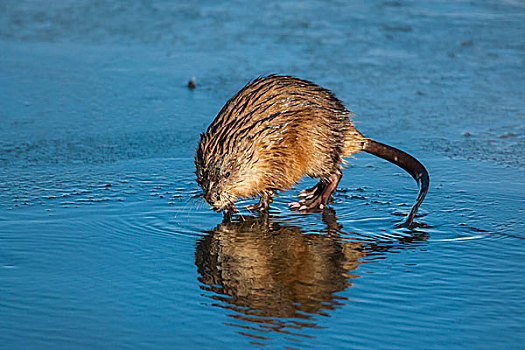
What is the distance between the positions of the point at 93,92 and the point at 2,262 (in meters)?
3.53

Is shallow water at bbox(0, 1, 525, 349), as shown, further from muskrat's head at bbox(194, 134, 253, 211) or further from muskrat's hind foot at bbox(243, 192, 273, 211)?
muskrat's head at bbox(194, 134, 253, 211)

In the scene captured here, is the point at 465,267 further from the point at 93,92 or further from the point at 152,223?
the point at 93,92

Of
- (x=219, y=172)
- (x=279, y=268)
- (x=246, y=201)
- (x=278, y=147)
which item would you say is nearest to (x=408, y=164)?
(x=278, y=147)

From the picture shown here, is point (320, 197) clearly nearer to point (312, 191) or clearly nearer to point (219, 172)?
point (312, 191)

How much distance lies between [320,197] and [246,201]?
0.56m

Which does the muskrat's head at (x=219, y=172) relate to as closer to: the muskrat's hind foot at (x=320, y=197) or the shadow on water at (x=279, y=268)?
the shadow on water at (x=279, y=268)

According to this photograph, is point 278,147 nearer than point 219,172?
No

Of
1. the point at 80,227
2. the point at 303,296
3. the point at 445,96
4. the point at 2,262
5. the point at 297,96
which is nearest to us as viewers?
the point at 303,296

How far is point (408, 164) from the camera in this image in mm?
5250

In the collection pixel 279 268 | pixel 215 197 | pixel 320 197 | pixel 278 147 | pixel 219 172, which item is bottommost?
pixel 279 268

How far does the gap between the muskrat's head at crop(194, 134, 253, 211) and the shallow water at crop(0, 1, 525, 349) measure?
21 centimetres

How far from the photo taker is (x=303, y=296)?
148 inches

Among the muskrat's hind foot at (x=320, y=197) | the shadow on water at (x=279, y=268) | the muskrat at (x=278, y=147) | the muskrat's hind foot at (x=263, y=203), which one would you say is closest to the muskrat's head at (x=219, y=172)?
the muskrat at (x=278, y=147)

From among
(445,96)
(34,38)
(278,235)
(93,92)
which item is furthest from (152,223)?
(34,38)
